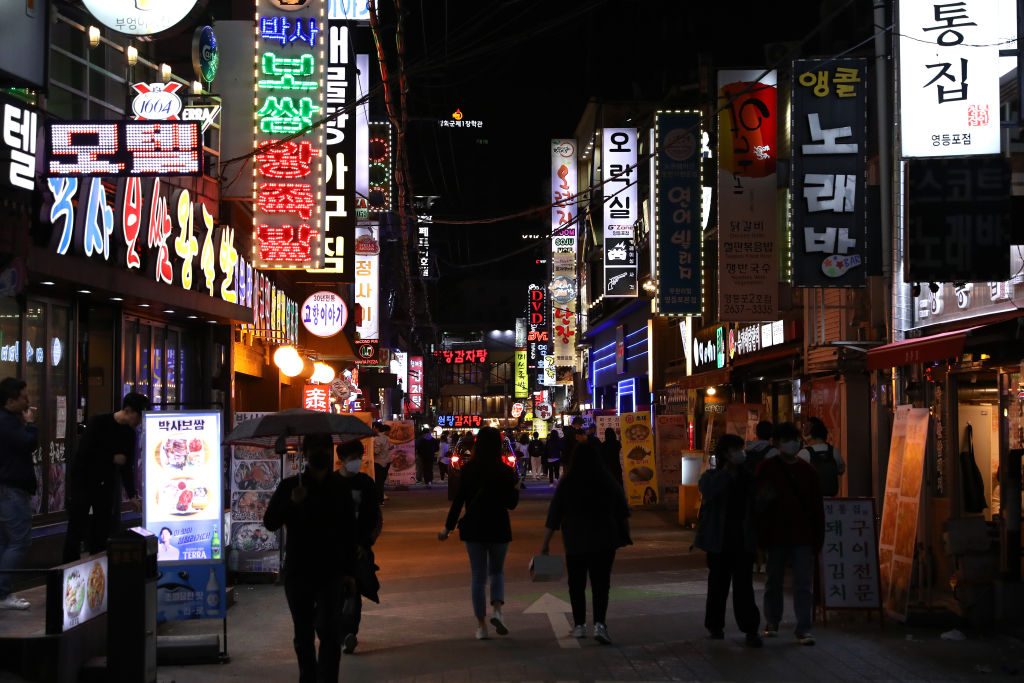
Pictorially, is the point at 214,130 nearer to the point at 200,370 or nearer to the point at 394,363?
the point at 200,370

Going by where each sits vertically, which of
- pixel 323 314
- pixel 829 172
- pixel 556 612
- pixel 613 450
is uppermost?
pixel 829 172

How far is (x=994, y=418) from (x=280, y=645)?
32.0 ft

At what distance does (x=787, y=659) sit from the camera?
9594 millimetres

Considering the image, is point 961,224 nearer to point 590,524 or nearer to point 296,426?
point 590,524

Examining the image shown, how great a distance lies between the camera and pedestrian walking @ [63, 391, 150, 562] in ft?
35.2

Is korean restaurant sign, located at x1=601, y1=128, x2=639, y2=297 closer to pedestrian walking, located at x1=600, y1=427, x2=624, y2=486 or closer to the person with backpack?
pedestrian walking, located at x1=600, y1=427, x2=624, y2=486

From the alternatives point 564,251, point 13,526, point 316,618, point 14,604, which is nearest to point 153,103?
point 13,526

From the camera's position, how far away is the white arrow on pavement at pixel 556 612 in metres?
10.6

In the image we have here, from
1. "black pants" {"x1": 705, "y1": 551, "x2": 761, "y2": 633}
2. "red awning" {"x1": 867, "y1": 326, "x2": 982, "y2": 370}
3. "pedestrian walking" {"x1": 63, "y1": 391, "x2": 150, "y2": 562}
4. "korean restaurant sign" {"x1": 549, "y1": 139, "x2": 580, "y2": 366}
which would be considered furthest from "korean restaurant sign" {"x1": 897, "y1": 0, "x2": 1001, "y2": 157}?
"korean restaurant sign" {"x1": 549, "y1": 139, "x2": 580, "y2": 366}

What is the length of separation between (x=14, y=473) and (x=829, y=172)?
1077cm

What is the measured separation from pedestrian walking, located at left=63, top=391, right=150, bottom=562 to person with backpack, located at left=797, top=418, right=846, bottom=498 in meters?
7.24

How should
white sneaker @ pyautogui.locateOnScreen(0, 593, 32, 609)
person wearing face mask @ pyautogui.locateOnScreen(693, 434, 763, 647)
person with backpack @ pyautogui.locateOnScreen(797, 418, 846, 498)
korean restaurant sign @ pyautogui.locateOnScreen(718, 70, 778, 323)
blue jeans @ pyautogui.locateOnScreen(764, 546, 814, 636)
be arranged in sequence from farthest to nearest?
korean restaurant sign @ pyautogui.locateOnScreen(718, 70, 778, 323) → person with backpack @ pyautogui.locateOnScreen(797, 418, 846, 498) → person wearing face mask @ pyautogui.locateOnScreen(693, 434, 763, 647) → blue jeans @ pyautogui.locateOnScreen(764, 546, 814, 636) → white sneaker @ pyautogui.locateOnScreen(0, 593, 32, 609)

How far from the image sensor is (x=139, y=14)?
1316 centimetres

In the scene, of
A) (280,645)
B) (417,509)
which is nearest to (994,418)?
(280,645)
